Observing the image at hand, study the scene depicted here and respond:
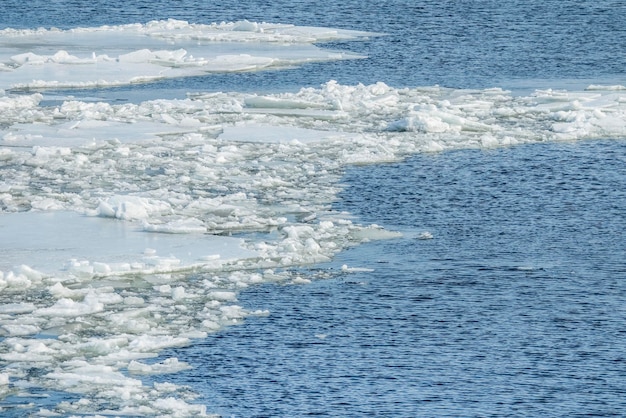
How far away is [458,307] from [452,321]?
299 millimetres

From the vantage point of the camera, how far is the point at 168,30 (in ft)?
84.0

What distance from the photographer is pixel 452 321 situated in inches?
337

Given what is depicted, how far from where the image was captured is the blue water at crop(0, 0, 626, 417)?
729 cm

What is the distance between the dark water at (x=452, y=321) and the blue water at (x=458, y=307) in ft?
0.05

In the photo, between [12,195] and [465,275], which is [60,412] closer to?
[465,275]

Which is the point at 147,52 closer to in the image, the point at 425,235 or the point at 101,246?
the point at 425,235

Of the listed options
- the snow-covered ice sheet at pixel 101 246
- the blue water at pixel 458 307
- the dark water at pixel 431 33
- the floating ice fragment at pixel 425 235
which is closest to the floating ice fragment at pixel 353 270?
the blue water at pixel 458 307

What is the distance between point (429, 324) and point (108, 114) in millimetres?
8424

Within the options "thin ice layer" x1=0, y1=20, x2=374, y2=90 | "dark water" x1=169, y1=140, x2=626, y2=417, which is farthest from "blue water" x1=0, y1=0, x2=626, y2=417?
"thin ice layer" x1=0, y1=20, x2=374, y2=90

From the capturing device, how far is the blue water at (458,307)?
23.9 ft

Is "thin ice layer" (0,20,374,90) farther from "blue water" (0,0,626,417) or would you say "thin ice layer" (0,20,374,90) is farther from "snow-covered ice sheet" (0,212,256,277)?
"snow-covered ice sheet" (0,212,256,277)

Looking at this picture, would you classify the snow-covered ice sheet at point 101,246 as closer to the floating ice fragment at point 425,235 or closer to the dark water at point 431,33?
the floating ice fragment at point 425,235

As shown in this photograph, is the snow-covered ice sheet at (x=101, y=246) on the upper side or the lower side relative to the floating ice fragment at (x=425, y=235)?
lower

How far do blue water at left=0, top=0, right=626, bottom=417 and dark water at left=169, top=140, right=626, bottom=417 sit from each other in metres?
0.02
